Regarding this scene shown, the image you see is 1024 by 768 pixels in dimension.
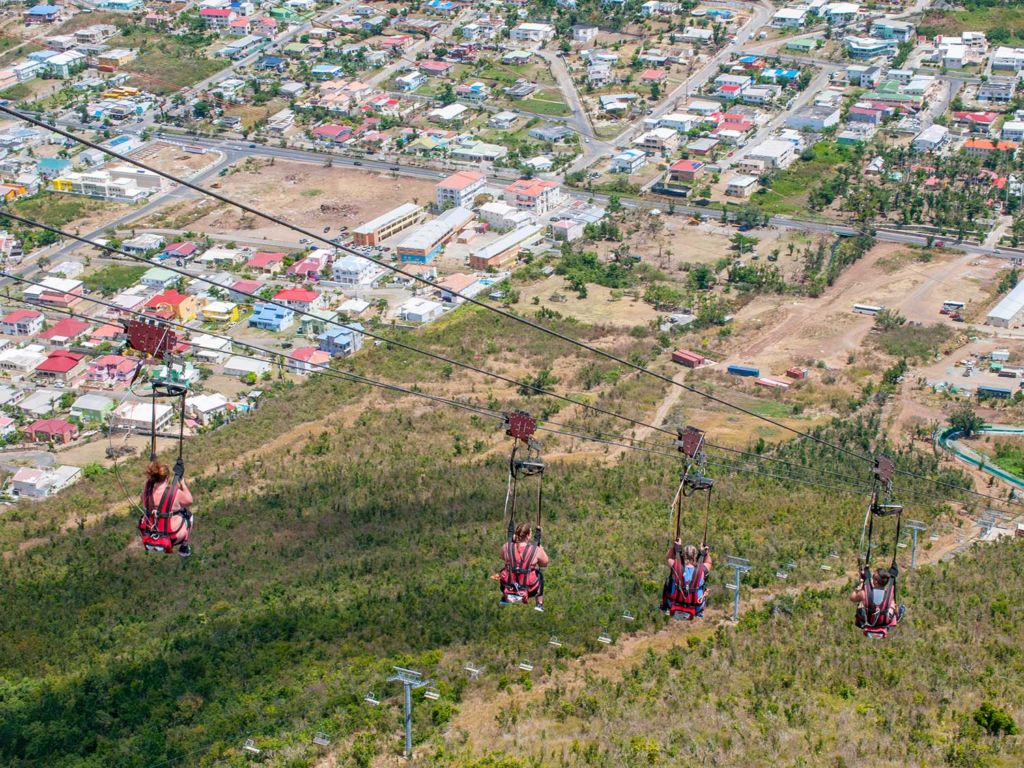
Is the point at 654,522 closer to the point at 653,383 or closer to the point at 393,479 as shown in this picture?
the point at 393,479

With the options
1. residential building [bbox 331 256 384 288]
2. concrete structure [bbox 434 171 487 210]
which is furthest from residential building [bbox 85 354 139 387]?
concrete structure [bbox 434 171 487 210]

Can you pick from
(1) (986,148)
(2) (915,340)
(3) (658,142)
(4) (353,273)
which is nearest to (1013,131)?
(1) (986,148)

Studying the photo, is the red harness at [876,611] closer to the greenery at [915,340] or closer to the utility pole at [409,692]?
the utility pole at [409,692]

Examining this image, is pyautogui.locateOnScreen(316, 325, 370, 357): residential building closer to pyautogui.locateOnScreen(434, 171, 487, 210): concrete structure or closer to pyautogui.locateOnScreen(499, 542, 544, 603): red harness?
pyautogui.locateOnScreen(434, 171, 487, 210): concrete structure

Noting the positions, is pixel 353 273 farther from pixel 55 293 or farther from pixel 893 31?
pixel 893 31

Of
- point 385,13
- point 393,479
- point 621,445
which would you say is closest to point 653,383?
point 621,445

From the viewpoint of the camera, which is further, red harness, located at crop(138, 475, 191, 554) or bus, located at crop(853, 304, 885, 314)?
bus, located at crop(853, 304, 885, 314)
